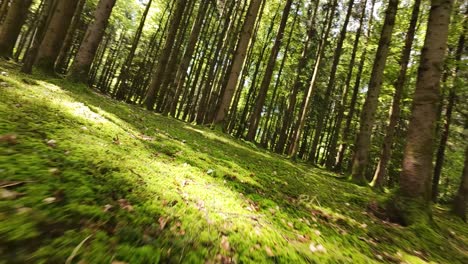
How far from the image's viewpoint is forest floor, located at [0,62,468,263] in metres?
1.56

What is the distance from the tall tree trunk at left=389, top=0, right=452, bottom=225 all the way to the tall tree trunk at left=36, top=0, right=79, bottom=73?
9.75 metres

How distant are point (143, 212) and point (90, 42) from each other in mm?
8317

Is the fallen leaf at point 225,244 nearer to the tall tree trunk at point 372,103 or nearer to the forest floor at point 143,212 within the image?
the forest floor at point 143,212

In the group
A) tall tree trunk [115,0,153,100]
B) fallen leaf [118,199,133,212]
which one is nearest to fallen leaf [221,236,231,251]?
fallen leaf [118,199,133,212]

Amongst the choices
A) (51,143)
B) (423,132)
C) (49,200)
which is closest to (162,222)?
(49,200)

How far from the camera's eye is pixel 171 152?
4570mm

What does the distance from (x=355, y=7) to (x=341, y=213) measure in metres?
20.9

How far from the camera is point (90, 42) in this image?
8484 millimetres

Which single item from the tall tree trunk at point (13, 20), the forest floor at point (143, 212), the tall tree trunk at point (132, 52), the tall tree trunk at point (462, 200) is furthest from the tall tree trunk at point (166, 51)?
the tall tree trunk at point (462, 200)


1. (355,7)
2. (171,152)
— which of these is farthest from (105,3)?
(355,7)

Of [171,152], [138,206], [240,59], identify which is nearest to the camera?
[138,206]

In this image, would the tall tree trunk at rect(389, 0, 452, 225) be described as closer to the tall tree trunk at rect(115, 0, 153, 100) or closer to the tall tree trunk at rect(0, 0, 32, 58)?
the tall tree trunk at rect(0, 0, 32, 58)

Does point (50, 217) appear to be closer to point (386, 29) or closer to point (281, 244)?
point (281, 244)

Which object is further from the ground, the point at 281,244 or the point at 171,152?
the point at 171,152
